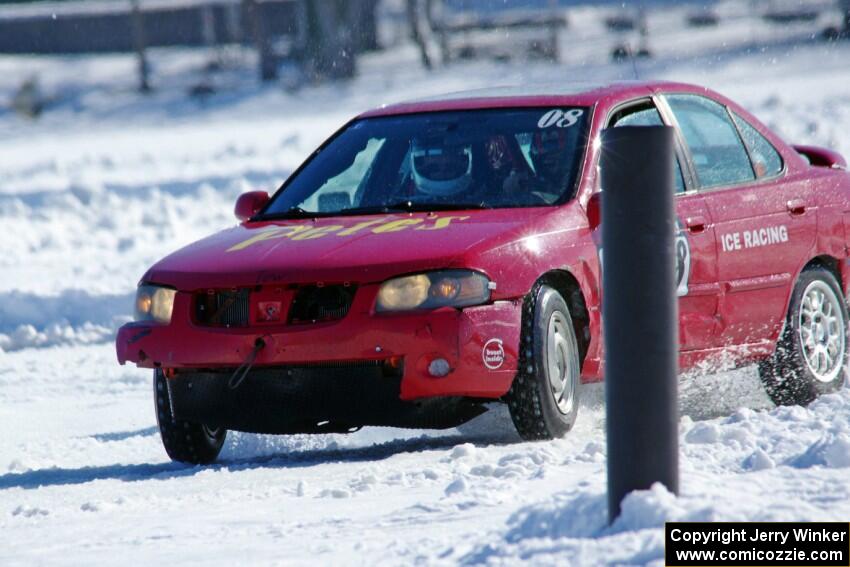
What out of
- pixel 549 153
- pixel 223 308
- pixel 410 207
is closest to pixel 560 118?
pixel 549 153

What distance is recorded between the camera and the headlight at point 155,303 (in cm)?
641

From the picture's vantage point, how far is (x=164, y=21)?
197 feet

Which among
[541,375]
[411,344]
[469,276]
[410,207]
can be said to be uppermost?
[410,207]

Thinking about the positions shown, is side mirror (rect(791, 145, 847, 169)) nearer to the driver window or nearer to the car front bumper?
the driver window

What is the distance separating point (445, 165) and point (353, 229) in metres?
0.72

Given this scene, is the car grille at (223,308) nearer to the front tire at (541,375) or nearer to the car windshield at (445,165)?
the car windshield at (445,165)

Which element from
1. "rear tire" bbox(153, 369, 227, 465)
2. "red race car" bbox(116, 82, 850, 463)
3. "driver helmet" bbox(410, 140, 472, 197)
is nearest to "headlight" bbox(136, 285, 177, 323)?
"red race car" bbox(116, 82, 850, 463)

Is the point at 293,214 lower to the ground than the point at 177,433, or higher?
higher

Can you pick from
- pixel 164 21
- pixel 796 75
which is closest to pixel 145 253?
pixel 796 75

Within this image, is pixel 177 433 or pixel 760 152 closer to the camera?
pixel 177 433

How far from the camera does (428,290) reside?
6.04 metres

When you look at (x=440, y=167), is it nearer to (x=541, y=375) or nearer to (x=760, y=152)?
(x=541, y=375)

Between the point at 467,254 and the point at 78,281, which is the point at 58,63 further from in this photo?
the point at 467,254

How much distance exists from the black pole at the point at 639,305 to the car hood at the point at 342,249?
2.05 m
